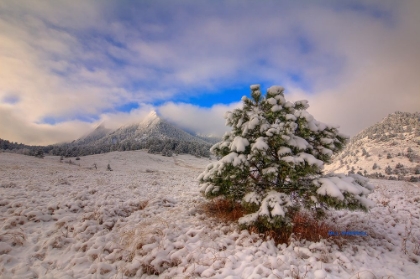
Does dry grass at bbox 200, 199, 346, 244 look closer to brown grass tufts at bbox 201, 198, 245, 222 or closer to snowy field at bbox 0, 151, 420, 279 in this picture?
brown grass tufts at bbox 201, 198, 245, 222

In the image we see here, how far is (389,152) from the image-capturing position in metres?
112

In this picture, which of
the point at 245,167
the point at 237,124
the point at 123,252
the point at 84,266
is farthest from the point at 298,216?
the point at 84,266

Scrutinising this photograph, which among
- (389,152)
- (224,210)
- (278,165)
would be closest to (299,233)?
(278,165)

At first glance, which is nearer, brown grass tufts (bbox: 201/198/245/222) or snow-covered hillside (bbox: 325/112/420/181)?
brown grass tufts (bbox: 201/198/245/222)

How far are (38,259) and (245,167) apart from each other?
601 cm

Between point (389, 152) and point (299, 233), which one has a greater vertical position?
point (389, 152)

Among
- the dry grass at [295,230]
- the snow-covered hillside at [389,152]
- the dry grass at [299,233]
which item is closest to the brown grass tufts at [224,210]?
the dry grass at [295,230]

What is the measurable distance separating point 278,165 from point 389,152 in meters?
145

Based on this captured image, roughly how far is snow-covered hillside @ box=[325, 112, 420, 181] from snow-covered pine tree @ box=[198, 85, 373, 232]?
95.8 m

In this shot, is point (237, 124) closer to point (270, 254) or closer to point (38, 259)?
point (270, 254)

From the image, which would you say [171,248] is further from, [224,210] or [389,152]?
[389,152]

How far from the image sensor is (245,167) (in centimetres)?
630

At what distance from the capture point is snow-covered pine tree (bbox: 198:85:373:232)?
5.53 metres

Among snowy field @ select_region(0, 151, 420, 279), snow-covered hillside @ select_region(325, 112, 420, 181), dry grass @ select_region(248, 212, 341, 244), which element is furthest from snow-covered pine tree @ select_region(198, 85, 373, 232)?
snow-covered hillside @ select_region(325, 112, 420, 181)
